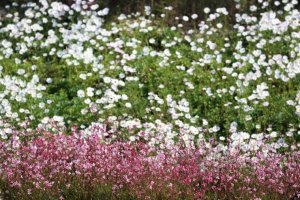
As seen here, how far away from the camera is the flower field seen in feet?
20.5

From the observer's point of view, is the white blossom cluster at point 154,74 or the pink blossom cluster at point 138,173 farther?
the white blossom cluster at point 154,74

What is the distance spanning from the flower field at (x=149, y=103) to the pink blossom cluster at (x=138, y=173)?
1 centimetres

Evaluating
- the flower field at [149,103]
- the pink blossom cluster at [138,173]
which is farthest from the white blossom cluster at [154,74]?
the pink blossom cluster at [138,173]

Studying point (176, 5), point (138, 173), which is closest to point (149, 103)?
point (138, 173)

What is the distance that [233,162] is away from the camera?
6430mm

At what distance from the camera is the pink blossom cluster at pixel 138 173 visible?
605cm

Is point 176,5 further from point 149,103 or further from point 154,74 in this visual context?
point 149,103

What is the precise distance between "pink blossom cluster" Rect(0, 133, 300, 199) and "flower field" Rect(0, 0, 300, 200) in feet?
0.05

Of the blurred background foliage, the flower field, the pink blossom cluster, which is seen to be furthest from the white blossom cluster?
the pink blossom cluster

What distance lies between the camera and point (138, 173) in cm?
614

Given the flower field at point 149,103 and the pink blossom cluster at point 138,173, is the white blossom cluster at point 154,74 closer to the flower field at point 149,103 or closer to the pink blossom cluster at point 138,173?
the flower field at point 149,103

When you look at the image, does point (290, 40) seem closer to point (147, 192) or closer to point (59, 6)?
point (59, 6)

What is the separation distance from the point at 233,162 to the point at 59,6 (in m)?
6.41

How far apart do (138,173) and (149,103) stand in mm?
2942
